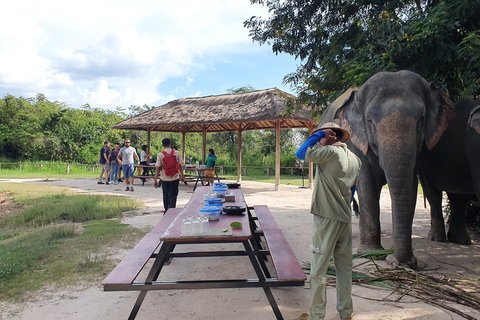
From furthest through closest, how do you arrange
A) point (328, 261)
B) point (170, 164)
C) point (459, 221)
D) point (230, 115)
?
point (230, 115), point (170, 164), point (459, 221), point (328, 261)

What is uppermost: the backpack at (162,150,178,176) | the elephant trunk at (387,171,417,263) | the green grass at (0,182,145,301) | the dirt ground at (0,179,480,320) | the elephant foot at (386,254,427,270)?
the backpack at (162,150,178,176)

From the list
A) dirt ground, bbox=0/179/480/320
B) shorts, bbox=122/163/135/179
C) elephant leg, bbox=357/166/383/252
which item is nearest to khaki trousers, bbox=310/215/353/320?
dirt ground, bbox=0/179/480/320

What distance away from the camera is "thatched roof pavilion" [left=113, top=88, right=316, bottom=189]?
564 inches

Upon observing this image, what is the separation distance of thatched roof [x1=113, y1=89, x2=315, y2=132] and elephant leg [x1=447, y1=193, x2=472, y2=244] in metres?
7.90

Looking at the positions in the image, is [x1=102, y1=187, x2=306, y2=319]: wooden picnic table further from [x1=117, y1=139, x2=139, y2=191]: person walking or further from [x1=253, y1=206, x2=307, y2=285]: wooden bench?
[x1=117, y1=139, x2=139, y2=191]: person walking

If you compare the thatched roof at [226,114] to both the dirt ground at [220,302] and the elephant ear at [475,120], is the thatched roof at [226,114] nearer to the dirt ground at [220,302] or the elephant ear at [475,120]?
the elephant ear at [475,120]

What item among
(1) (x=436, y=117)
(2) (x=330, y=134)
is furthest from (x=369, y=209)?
(2) (x=330, y=134)

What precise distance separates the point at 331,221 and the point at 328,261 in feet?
1.07

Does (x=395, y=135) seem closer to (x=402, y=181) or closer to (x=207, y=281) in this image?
(x=402, y=181)

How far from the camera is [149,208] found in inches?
365

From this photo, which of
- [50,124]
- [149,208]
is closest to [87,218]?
[149,208]

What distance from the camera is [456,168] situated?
17.0ft

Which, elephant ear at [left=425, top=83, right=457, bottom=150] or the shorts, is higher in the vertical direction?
elephant ear at [left=425, top=83, right=457, bottom=150]

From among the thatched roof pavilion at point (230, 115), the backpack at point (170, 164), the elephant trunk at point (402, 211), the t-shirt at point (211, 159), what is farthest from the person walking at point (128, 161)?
the elephant trunk at point (402, 211)
